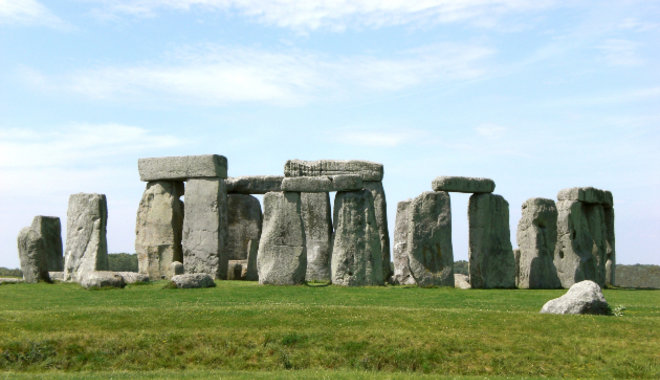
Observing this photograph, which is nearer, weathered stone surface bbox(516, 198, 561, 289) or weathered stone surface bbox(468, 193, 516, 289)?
weathered stone surface bbox(468, 193, 516, 289)

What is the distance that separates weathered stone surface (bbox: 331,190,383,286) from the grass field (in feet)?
21.0

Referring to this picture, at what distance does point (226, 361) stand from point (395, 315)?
3.92m

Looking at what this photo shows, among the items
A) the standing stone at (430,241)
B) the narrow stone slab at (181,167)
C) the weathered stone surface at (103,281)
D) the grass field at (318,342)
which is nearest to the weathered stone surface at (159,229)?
the narrow stone slab at (181,167)

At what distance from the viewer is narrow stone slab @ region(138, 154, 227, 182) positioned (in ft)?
104

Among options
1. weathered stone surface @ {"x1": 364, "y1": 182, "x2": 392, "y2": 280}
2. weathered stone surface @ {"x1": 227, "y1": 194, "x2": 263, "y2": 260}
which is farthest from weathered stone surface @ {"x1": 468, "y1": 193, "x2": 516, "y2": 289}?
weathered stone surface @ {"x1": 227, "y1": 194, "x2": 263, "y2": 260}

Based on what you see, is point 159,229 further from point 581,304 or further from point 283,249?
point 581,304

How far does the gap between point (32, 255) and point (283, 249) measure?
857 centimetres

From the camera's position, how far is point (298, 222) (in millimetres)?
26641

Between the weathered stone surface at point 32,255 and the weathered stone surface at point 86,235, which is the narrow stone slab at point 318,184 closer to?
the weathered stone surface at point 86,235

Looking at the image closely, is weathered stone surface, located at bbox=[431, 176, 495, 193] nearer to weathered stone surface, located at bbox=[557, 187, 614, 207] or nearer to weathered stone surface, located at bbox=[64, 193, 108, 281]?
weathered stone surface, located at bbox=[557, 187, 614, 207]

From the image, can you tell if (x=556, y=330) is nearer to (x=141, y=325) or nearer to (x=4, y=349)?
(x=141, y=325)

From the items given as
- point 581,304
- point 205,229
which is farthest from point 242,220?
point 581,304

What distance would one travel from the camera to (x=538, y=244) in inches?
1180

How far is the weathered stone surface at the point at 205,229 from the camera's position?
31.4m
